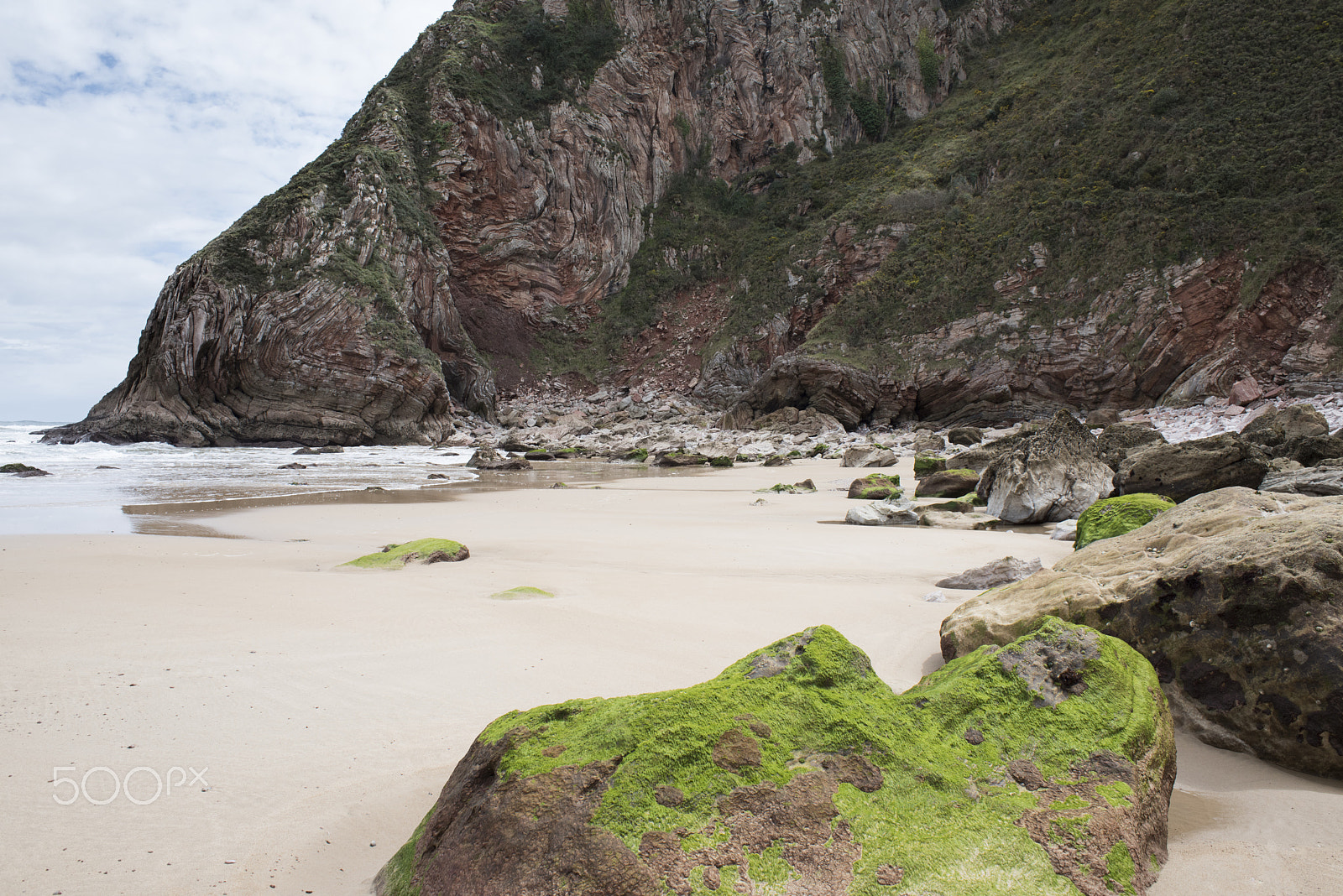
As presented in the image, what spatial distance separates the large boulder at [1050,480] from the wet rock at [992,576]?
2817 mm

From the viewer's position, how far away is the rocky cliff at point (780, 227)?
2461cm

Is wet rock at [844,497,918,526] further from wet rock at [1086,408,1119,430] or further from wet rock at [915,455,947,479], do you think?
wet rock at [1086,408,1119,430]

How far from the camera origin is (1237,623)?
7.23 ft

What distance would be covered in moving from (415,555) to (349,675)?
8.36 ft

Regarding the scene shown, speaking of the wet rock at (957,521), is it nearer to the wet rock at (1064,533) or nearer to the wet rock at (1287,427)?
the wet rock at (1064,533)

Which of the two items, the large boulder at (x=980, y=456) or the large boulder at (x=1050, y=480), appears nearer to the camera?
the large boulder at (x=1050, y=480)

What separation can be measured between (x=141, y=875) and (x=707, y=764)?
4.24 feet

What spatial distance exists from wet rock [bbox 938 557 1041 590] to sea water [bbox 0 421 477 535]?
318 inches

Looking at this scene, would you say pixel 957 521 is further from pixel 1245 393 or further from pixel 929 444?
pixel 1245 393

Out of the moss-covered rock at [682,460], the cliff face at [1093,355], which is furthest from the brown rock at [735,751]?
the cliff face at [1093,355]

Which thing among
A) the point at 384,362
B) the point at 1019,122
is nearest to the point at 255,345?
the point at 384,362

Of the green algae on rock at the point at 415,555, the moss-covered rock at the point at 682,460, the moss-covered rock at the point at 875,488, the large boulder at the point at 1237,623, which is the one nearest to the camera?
the large boulder at the point at 1237,623

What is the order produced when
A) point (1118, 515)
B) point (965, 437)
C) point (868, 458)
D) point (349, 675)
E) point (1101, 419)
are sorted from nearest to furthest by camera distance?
point (349, 675)
point (1118, 515)
point (868, 458)
point (965, 437)
point (1101, 419)

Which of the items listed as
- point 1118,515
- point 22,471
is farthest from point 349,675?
point 22,471
